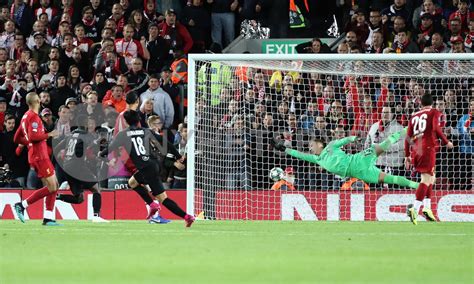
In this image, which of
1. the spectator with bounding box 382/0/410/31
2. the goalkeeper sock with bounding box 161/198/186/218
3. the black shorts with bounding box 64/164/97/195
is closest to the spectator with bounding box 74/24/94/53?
the black shorts with bounding box 64/164/97/195

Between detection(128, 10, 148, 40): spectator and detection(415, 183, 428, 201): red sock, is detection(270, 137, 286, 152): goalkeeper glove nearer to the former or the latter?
detection(415, 183, 428, 201): red sock

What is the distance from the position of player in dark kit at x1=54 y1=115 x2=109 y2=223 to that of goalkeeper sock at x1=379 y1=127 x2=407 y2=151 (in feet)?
14.5

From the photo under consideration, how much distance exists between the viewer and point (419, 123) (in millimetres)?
15258

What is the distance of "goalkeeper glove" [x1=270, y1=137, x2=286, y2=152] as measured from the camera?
1703 centimetres

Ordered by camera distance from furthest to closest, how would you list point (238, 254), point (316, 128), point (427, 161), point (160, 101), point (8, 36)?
point (8, 36)
point (160, 101)
point (316, 128)
point (427, 161)
point (238, 254)

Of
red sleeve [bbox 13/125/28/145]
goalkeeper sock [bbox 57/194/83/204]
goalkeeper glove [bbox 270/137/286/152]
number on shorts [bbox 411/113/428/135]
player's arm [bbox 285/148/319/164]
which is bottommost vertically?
goalkeeper sock [bbox 57/194/83/204]

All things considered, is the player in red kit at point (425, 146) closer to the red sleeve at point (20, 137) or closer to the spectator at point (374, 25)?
the spectator at point (374, 25)

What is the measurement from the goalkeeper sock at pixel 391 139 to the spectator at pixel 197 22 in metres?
5.88

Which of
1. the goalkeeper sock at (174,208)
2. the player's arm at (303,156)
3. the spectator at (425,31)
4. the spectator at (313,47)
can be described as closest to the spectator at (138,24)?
the spectator at (313,47)

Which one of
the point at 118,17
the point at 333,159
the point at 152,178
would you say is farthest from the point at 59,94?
the point at 152,178

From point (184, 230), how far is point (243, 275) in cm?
552

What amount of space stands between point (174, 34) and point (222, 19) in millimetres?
1158

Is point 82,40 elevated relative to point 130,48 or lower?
elevated

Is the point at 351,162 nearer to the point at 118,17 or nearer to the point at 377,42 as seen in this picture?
the point at 377,42
